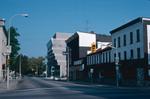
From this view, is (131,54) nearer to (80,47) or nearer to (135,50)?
(135,50)

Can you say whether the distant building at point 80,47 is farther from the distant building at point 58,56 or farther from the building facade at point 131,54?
the distant building at point 58,56

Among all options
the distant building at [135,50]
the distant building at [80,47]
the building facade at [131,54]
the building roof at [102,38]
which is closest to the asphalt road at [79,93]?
the distant building at [135,50]

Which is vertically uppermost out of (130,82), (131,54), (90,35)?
(90,35)

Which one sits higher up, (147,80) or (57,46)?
(57,46)

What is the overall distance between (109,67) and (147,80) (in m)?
19.1

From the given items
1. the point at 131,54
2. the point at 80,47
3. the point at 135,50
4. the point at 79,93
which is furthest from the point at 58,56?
the point at 79,93

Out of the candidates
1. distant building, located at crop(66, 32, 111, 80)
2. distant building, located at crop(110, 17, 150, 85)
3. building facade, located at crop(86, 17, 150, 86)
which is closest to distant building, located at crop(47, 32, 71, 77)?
distant building, located at crop(66, 32, 111, 80)

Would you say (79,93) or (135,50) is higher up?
(135,50)

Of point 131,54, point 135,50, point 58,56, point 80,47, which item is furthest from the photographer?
point 58,56

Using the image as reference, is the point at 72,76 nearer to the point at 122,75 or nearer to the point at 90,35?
the point at 90,35

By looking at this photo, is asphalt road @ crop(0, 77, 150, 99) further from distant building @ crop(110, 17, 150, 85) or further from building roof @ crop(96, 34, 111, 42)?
building roof @ crop(96, 34, 111, 42)

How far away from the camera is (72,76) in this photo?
379ft

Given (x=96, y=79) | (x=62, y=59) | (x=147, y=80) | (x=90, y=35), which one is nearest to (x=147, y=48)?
(x=147, y=80)

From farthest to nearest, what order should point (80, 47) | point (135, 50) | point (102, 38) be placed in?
point (102, 38) < point (80, 47) < point (135, 50)
